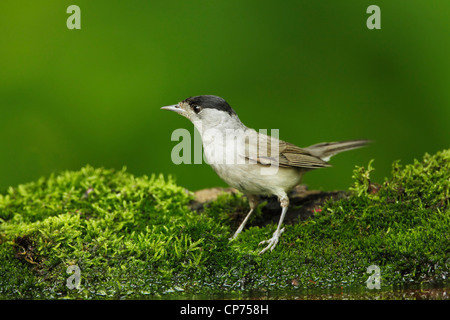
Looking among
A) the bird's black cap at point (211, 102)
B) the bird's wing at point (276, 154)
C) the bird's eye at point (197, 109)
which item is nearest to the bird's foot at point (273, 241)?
the bird's wing at point (276, 154)

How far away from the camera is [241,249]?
395 centimetres

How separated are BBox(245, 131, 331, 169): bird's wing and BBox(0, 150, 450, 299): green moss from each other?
20.6 inches

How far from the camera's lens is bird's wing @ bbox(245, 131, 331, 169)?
466 cm

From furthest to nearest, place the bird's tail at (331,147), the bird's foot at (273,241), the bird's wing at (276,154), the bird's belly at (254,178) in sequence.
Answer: the bird's tail at (331,147) < the bird's wing at (276,154) < the bird's belly at (254,178) < the bird's foot at (273,241)

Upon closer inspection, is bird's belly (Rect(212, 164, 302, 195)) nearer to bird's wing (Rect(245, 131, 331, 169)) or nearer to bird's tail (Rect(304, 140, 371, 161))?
bird's wing (Rect(245, 131, 331, 169))

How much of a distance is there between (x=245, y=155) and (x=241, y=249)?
39.5 inches

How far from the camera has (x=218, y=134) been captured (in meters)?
4.78

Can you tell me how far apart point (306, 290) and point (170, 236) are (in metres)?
1.15

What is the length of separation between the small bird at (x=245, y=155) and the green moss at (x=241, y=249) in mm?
399

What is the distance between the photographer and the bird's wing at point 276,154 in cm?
466

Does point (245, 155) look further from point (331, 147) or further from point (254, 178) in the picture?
point (331, 147)

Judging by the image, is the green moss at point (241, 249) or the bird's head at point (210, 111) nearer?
the green moss at point (241, 249)

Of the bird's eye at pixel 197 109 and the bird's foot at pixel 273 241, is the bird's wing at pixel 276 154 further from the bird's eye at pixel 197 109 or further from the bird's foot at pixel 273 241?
the bird's foot at pixel 273 241
